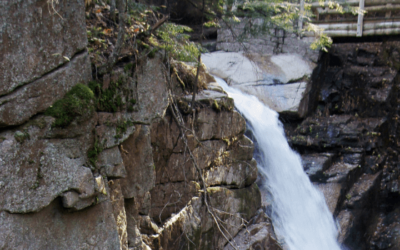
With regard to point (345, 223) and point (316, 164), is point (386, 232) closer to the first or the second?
point (345, 223)

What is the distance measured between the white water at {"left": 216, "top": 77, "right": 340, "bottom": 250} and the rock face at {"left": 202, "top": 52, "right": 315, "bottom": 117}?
1.15 m

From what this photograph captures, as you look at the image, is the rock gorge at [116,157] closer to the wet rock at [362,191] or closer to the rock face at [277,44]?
the wet rock at [362,191]

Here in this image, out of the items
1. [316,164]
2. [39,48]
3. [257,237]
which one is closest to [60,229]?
[39,48]

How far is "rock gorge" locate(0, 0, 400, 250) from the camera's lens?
3375 mm

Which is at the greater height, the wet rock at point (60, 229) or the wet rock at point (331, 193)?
the wet rock at point (60, 229)

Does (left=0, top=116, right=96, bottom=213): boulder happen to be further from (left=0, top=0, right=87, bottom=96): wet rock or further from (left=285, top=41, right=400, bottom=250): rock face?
(left=285, top=41, right=400, bottom=250): rock face

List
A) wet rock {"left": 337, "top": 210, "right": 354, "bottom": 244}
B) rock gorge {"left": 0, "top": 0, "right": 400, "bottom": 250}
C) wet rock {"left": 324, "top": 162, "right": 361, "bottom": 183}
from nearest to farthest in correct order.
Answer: rock gorge {"left": 0, "top": 0, "right": 400, "bottom": 250} < wet rock {"left": 337, "top": 210, "right": 354, "bottom": 244} < wet rock {"left": 324, "top": 162, "right": 361, "bottom": 183}

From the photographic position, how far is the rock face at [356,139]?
9.85m

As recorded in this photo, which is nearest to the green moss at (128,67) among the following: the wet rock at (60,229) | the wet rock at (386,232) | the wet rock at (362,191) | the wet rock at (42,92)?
the wet rock at (42,92)

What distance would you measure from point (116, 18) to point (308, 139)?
793 cm

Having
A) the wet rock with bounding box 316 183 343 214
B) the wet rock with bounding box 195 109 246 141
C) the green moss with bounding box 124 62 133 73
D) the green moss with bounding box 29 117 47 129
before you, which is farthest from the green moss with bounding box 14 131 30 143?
the wet rock with bounding box 316 183 343 214

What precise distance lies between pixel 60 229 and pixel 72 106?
123cm

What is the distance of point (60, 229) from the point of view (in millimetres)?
3590

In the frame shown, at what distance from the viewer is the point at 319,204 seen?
941cm
